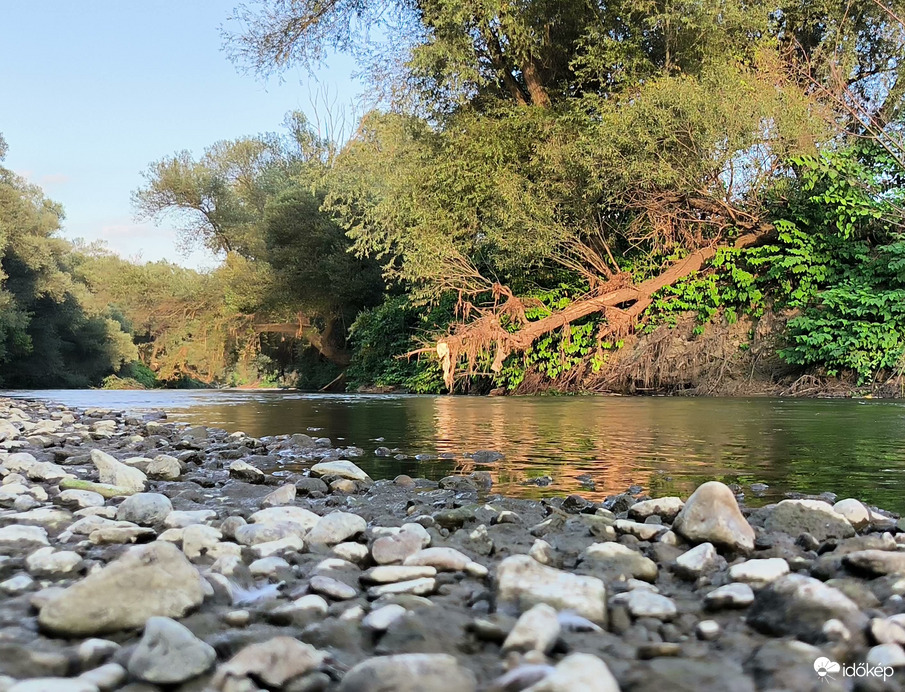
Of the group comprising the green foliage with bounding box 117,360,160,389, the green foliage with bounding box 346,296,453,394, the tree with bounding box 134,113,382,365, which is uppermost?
the tree with bounding box 134,113,382,365

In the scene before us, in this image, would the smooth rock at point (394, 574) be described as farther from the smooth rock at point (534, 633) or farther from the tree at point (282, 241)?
the tree at point (282, 241)

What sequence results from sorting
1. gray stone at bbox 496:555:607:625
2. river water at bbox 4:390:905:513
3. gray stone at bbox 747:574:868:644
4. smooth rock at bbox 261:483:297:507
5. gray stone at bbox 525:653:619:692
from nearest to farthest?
gray stone at bbox 525:653:619:692 → gray stone at bbox 747:574:868:644 → gray stone at bbox 496:555:607:625 → smooth rock at bbox 261:483:297:507 → river water at bbox 4:390:905:513

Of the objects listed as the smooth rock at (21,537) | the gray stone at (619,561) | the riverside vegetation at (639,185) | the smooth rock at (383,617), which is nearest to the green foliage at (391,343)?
the riverside vegetation at (639,185)

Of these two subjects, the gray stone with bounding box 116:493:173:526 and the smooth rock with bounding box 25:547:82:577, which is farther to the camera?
the gray stone with bounding box 116:493:173:526

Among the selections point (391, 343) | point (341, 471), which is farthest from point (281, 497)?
point (391, 343)

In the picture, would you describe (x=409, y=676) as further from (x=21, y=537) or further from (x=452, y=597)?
(x=21, y=537)

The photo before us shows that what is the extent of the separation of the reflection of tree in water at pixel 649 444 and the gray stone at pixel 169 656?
161 cm

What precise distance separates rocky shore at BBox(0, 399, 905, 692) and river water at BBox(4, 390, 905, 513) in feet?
1.95

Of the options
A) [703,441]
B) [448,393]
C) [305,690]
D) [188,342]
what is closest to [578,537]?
[305,690]

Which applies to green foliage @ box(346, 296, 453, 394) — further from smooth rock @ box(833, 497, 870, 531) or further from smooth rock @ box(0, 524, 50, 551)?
smooth rock @ box(0, 524, 50, 551)

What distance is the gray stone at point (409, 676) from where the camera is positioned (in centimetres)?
88

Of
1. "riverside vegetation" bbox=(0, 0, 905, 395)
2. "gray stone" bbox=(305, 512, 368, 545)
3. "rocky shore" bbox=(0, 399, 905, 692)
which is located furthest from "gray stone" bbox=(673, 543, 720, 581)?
"riverside vegetation" bbox=(0, 0, 905, 395)

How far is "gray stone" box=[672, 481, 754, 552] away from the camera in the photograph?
1.62 m

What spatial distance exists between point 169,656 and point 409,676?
1.17 feet
